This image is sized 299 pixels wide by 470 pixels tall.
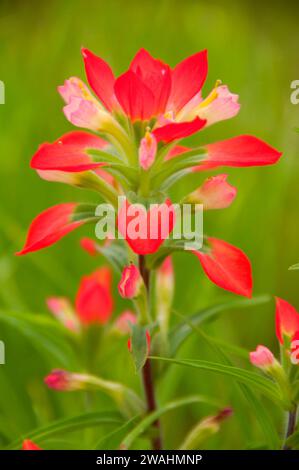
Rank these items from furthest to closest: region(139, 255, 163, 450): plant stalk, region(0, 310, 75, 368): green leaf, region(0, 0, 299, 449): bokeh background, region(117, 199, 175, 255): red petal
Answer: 1. region(0, 0, 299, 449): bokeh background
2. region(0, 310, 75, 368): green leaf
3. region(139, 255, 163, 450): plant stalk
4. region(117, 199, 175, 255): red petal

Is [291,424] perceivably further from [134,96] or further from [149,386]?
[134,96]

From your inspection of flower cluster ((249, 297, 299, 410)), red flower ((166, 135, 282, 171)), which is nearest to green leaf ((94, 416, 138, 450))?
flower cluster ((249, 297, 299, 410))

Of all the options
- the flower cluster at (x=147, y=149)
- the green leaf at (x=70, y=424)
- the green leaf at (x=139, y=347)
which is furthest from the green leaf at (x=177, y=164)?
the green leaf at (x=70, y=424)

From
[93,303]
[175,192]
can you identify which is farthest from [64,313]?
[175,192]

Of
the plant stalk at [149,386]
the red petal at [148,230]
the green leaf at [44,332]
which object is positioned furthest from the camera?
the green leaf at [44,332]

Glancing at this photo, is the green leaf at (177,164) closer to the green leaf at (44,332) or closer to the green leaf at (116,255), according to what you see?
the green leaf at (116,255)

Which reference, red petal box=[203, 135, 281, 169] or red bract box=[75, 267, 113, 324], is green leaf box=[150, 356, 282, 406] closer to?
red petal box=[203, 135, 281, 169]

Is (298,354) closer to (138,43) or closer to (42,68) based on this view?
(138,43)
